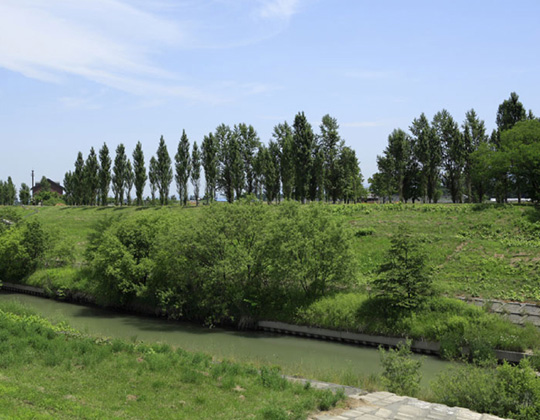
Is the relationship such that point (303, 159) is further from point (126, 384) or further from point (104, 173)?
point (126, 384)

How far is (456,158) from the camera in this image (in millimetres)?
68312

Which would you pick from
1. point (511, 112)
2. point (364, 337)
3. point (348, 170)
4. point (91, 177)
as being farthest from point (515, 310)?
point (91, 177)

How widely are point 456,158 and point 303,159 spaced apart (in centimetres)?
2331

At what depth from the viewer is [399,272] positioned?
2780 centimetres

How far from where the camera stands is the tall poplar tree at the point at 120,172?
90113 millimetres

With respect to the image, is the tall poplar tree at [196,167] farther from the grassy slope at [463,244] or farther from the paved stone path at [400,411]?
the paved stone path at [400,411]

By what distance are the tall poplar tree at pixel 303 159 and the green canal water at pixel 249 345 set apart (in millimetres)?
33769

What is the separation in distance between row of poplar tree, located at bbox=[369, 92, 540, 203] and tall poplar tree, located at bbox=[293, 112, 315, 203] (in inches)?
621

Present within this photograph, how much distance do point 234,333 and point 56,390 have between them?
19434mm

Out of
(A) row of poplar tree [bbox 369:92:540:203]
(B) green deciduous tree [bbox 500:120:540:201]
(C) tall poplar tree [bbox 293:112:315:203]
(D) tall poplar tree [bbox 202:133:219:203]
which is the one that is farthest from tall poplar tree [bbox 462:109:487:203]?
(D) tall poplar tree [bbox 202:133:219:203]

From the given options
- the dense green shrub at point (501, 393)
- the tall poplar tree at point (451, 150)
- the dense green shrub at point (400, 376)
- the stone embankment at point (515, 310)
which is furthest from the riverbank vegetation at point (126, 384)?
the tall poplar tree at point (451, 150)

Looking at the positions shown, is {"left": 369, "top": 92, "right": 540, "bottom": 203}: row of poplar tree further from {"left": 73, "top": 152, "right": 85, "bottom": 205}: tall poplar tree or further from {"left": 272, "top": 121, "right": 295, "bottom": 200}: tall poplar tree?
{"left": 73, "top": 152, "right": 85, "bottom": 205}: tall poplar tree

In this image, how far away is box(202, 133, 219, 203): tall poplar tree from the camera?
2975 inches

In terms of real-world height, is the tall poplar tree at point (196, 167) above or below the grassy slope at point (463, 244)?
above
